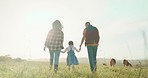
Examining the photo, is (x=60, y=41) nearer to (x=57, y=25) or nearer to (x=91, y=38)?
(x=57, y=25)

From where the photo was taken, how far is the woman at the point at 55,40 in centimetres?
1314

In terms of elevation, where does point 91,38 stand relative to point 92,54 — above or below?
above

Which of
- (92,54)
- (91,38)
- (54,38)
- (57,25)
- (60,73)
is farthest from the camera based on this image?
(54,38)

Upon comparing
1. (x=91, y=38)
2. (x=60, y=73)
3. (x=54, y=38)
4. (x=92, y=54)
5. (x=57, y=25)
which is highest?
(x=57, y=25)

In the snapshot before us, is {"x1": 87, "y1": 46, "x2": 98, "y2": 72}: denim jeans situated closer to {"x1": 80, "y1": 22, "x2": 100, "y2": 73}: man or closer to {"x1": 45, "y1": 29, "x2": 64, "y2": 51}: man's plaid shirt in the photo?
{"x1": 80, "y1": 22, "x2": 100, "y2": 73}: man

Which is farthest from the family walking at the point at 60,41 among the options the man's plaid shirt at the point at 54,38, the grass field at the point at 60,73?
the grass field at the point at 60,73

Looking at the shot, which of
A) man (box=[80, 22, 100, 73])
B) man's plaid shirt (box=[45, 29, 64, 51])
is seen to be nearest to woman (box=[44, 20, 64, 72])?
man's plaid shirt (box=[45, 29, 64, 51])

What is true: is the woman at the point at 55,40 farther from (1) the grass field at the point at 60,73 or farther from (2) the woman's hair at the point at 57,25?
(1) the grass field at the point at 60,73

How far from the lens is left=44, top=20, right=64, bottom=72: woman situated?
43.1 ft

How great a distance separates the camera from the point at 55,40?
13570 mm

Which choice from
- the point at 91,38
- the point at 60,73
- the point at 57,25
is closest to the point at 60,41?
the point at 57,25

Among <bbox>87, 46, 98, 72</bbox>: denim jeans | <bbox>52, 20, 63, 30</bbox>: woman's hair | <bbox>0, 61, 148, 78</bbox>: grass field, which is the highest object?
<bbox>52, 20, 63, 30</bbox>: woman's hair

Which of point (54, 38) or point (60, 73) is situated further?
point (54, 38)

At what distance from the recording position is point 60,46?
531 inches
